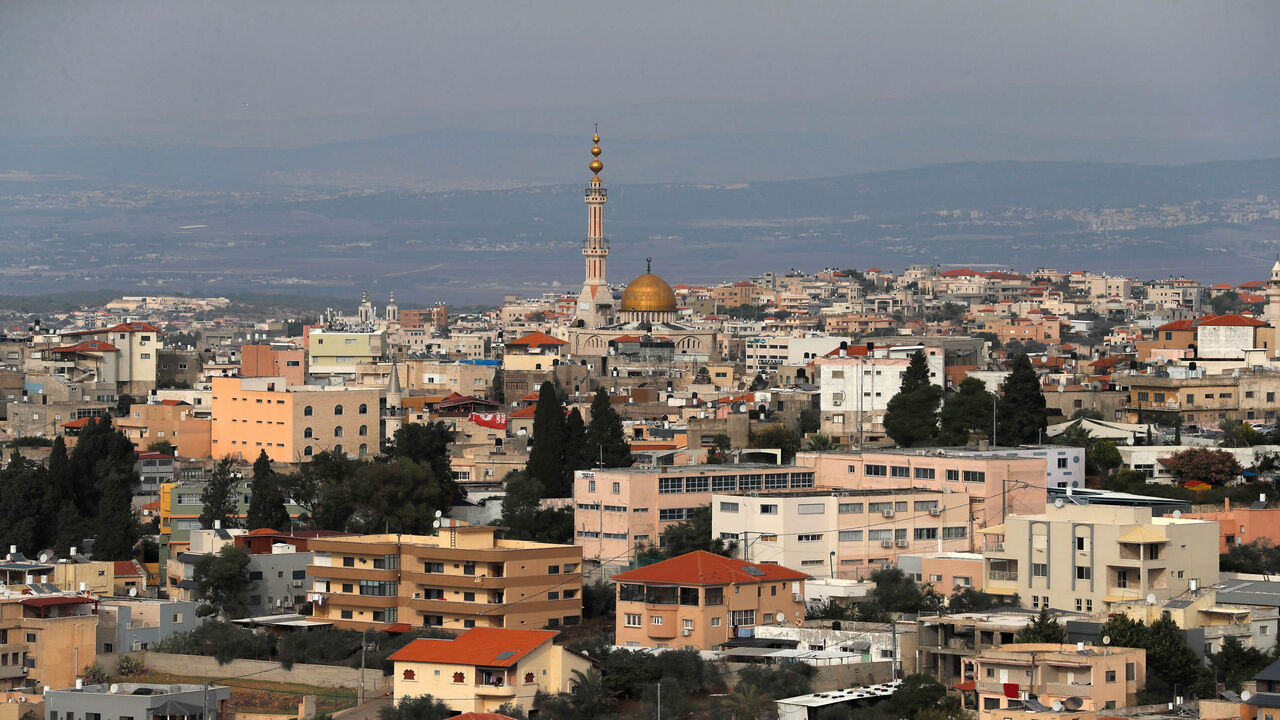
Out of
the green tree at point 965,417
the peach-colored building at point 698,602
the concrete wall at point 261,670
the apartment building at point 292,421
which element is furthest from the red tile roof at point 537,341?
the peach-colored building at point 698,602

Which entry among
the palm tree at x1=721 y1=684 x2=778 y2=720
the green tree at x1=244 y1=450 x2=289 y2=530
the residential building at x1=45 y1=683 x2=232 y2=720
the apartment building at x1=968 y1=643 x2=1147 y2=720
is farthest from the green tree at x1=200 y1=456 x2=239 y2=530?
the apartment building at x1=968 y1=643 x2=1147 y2=720

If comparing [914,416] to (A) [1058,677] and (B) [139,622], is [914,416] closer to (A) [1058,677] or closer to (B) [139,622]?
(B) [139,622]

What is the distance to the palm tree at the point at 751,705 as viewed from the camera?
33031 mm

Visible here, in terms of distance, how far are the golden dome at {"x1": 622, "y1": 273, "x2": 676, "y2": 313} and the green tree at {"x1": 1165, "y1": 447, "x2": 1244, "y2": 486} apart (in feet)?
174

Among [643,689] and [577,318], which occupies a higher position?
[577,318]

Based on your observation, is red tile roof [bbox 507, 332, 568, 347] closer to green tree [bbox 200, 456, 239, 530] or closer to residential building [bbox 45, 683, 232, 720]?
green tree [bbox 200, 456, 239, 530]

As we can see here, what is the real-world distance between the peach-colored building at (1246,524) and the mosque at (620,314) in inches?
1865

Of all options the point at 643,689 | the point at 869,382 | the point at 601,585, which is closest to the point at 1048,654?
the point at 643,689

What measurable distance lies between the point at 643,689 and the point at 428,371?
46.1m

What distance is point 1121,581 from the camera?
37.8 m

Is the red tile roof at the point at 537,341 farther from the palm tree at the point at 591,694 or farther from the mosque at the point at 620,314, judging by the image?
the palm tree at the point at 591,694

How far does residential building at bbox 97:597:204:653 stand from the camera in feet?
135

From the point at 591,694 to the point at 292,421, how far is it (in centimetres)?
2876

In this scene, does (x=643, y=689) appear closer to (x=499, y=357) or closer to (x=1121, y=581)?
(x=1121, y=581)
